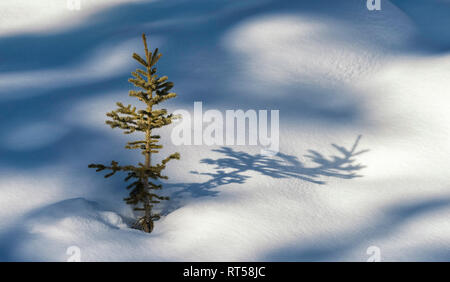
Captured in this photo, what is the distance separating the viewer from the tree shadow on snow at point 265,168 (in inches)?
328

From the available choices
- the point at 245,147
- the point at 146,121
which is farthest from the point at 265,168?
the point at 146,121

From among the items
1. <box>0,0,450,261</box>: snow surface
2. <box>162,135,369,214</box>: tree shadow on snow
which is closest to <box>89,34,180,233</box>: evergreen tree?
<box>0,0,450,261</box>: snow surface

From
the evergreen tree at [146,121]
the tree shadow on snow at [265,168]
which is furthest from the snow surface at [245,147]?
the evergreen tree at [146,121]

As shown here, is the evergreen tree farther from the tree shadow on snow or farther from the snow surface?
the tree shadow on snow

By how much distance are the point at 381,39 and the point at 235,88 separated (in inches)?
161

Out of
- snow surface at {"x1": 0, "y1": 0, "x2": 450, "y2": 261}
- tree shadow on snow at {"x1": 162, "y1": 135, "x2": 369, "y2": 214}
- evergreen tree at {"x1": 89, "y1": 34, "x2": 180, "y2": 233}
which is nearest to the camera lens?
evergreen tree at {"x1": 89, "y1": 34, "x2": 180, "y2": 233}

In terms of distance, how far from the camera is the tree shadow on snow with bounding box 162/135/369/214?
8344 mm

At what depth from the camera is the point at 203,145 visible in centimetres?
953

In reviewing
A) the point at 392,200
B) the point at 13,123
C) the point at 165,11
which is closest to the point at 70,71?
the point at 13,123

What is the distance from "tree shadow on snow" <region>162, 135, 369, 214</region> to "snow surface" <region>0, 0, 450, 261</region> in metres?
0.03

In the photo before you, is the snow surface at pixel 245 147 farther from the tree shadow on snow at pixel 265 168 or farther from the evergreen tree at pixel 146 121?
the evergreen tree at pixel 146 121

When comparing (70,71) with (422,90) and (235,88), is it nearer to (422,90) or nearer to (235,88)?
(235,88)

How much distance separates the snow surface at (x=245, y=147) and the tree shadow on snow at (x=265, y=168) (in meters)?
0.03
